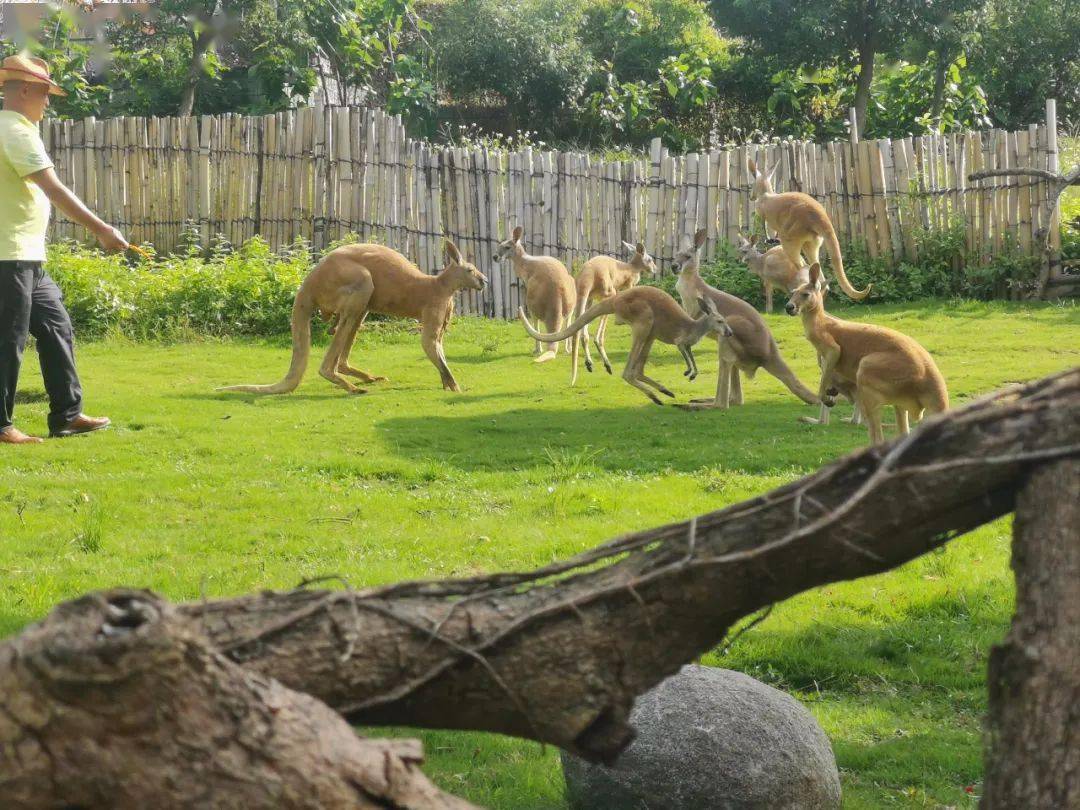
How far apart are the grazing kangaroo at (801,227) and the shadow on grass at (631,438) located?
160 inches

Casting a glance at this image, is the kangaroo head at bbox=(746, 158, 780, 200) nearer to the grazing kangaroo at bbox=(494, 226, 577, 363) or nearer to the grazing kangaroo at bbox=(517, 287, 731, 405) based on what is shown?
the grazing kangaroo at bbox=(494, 226, 577, 363)

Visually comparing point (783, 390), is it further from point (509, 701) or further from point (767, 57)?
point (767, 57)

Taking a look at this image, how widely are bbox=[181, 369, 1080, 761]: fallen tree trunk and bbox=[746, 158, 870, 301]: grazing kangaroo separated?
13.3 metres

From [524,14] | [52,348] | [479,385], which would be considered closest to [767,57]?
[524,14]

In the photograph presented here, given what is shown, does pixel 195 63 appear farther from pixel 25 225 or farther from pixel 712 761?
pixel 712 761

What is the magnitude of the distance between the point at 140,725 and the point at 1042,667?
175 centimetres

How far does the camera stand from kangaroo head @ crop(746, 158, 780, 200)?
1739 cm

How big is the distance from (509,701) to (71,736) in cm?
92

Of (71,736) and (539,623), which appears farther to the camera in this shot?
(539,623)

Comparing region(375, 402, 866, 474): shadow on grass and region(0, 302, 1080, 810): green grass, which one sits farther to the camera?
region(375, 402, 866, 474): shadow on grass

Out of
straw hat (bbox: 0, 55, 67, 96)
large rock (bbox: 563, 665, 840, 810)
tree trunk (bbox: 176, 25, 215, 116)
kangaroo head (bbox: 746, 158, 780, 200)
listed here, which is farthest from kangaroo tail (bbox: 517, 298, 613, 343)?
tree trunk (bbox: 176, 25, 215, 116)

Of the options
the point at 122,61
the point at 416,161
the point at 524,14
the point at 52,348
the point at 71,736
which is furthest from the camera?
the point at 524,14

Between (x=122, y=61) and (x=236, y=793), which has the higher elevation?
(x=122, y=61)

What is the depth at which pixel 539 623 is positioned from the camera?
2.94m
